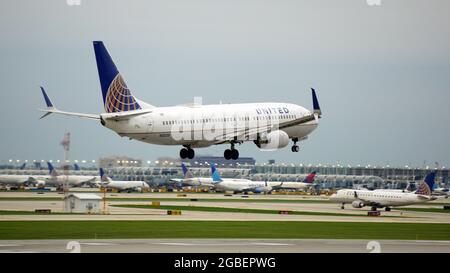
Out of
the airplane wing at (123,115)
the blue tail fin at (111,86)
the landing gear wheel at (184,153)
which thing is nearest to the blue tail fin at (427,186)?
the landing gear wheel at (184,153)

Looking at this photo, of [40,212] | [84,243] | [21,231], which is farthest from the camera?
[40,212]

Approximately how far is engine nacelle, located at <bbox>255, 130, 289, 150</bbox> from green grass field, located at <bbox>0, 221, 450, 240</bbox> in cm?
791

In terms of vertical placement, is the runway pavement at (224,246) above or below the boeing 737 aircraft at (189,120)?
below

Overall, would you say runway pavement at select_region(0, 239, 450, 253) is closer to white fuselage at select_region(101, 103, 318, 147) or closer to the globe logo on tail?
white fuselage at select_region(101, 103, 318, 147)

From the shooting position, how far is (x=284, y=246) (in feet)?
220

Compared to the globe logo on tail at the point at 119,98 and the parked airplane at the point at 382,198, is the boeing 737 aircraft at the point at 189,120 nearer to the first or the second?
the globe logo on tail at the point at 119,98

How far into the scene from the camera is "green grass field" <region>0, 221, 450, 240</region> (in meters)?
75.9

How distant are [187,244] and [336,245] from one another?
11127mm

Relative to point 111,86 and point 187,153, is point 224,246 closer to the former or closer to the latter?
point 187,153

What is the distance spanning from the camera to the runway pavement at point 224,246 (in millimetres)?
61969

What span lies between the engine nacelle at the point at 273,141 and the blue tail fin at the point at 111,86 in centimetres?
1358

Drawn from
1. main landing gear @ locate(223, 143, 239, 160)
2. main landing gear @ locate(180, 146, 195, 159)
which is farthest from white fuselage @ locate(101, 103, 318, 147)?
main landing gear @ locate(223, 143, 239, 160)
